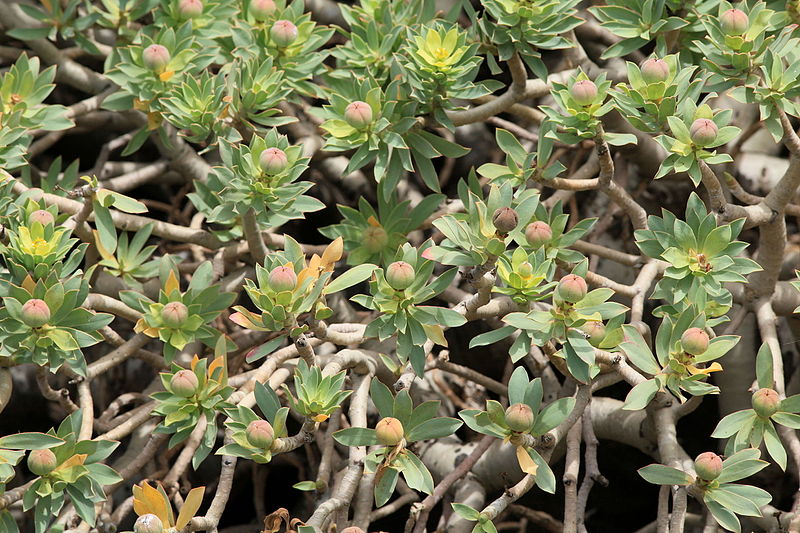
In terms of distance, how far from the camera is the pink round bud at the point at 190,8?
1731 mm

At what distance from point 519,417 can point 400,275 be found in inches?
10.0

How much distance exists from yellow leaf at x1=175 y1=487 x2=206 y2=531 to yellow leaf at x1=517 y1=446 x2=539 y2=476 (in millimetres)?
442

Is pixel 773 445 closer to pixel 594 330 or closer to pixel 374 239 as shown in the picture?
pixel 594 330

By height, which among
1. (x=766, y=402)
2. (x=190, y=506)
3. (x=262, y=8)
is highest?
(x=262, y=8)

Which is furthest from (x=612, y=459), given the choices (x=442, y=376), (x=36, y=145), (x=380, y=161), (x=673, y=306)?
(x=36, y=145)

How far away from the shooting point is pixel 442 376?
195cm

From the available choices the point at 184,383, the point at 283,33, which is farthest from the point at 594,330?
the point at 283,33

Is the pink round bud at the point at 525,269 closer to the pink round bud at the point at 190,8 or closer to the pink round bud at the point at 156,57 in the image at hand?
the pink round bud at the point at 156,57

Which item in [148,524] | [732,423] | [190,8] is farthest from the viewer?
[190,8]

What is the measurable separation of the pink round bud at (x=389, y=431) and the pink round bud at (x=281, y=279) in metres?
0.23

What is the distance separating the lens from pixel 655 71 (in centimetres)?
136

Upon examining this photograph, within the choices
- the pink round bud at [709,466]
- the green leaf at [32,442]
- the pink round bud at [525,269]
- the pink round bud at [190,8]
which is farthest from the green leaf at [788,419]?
the pink round bud at [190,8]

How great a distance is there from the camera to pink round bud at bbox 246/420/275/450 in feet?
3.98

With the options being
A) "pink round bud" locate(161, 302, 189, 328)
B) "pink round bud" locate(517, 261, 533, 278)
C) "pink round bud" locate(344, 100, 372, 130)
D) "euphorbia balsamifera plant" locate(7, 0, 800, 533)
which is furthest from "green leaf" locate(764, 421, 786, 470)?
→ "pink round bud" locate(161, 302, 189, 328)
